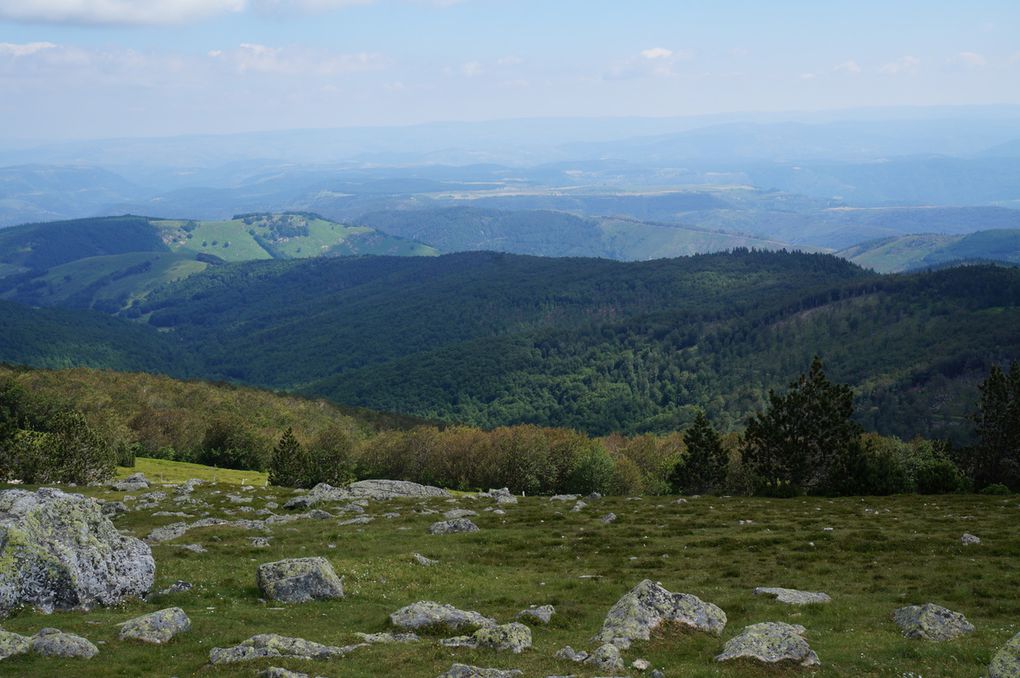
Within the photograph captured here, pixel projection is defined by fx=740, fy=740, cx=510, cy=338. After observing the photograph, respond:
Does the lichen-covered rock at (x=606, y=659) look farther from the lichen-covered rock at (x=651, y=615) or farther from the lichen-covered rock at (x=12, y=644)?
the lichen-covered rock at (x=12, y=644)

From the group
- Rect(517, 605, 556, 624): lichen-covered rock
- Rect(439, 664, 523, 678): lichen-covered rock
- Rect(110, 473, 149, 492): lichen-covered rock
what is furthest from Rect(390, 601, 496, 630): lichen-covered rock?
Rect(110, 473, 149, 492): lichen-covered rock

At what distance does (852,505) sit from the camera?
223 feet

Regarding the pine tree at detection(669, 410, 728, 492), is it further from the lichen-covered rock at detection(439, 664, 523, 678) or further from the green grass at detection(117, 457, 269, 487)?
the lichen-covered rock at detection(439, 664, 523, 678)

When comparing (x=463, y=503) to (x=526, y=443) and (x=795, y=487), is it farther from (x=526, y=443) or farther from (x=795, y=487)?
(x=526, y=443)

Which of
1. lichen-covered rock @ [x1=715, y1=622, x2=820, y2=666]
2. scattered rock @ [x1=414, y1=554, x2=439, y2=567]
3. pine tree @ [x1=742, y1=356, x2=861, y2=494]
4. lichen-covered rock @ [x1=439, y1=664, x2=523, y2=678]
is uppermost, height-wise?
lichen-covered rock @ [x1=439, y1=664, x2=523, y2=678]

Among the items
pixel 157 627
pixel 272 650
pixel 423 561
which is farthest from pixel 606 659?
pixel 423 561

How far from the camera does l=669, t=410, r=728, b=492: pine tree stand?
96.9 meters

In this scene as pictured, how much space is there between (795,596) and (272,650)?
72.9 feet

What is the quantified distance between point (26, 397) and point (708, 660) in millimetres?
151702

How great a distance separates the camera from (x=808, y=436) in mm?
90188

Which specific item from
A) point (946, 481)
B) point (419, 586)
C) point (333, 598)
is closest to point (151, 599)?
point (333, 598)

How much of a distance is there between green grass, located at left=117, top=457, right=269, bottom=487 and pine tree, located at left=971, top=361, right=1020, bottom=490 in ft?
332

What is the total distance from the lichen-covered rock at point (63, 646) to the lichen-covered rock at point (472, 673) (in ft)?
38.0

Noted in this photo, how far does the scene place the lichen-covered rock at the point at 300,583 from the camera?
3366cm
